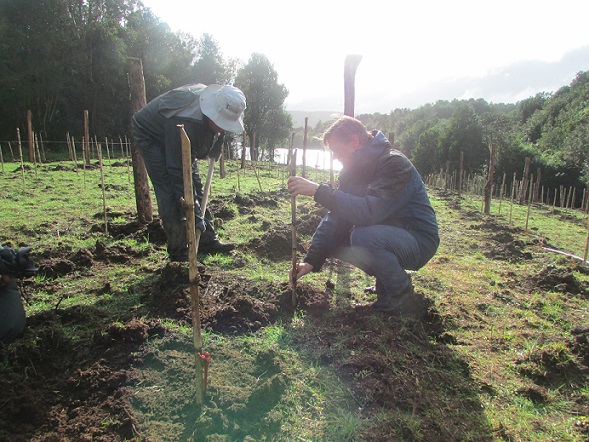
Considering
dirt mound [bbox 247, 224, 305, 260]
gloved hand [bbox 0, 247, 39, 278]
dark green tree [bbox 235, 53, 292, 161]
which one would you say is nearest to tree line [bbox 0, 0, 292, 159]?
dark green tree [bbox 235, 53, 292, 161]

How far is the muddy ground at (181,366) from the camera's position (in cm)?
171

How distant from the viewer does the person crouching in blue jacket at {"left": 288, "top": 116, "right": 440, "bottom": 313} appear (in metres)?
2.56

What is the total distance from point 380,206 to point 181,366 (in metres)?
1.60

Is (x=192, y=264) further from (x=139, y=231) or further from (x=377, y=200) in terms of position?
(x=139, y=231)

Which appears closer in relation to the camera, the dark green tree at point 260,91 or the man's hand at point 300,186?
the man's hand at point 300,186

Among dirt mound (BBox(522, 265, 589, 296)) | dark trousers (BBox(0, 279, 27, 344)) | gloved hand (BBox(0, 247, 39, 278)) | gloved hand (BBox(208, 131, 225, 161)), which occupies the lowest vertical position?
dirt mound (BBox(522, 265, 589, 296))

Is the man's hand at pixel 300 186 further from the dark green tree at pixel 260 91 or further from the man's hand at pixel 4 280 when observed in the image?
the dark green tree at pixel 260 91

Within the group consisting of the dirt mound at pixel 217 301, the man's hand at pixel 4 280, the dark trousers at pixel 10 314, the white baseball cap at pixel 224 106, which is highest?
the white baseball cap at pixel 224 106

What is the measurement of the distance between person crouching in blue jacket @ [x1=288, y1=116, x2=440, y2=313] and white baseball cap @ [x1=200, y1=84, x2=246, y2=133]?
0.91m

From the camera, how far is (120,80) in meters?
25.2

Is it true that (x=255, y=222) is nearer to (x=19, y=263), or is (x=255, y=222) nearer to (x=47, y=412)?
(x=19, y=263)

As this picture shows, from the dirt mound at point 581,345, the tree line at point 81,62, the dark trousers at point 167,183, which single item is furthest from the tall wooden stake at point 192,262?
the tree line at point 81,62

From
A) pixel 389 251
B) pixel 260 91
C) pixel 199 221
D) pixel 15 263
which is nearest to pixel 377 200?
pixel 389 251

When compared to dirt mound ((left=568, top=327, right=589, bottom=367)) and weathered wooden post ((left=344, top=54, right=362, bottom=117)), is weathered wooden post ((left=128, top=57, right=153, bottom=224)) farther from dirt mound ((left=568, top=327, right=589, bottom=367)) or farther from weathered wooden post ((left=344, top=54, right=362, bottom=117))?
dirt mound ((left=568, top=327, right=589, bottom=367))
